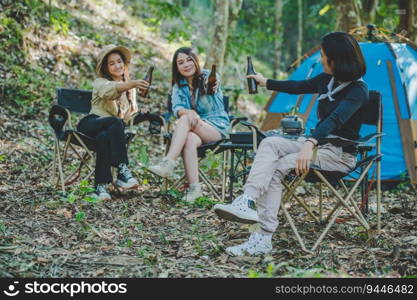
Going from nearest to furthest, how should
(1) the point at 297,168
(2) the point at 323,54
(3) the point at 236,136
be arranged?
(1) the point at 297,168, (2) the point at 323,54, (3) the point at 236,136

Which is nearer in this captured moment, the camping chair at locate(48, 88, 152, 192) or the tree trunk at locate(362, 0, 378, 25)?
the camping chair at locate(48, 88, 152, 192)

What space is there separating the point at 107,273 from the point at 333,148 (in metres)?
1.59

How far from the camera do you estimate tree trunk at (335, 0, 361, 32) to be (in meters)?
7.37

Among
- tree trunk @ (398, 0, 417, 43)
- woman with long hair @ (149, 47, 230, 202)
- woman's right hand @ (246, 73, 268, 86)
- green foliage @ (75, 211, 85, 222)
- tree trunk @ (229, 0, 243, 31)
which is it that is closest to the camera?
green foliage @ (75, 211, 85, 222)

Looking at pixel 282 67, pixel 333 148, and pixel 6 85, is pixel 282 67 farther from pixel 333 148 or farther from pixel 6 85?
pixel 333 148

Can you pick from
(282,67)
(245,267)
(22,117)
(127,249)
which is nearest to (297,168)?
(245,267)

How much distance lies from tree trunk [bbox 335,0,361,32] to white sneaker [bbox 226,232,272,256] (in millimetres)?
5097

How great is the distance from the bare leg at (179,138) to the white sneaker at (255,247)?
132cm

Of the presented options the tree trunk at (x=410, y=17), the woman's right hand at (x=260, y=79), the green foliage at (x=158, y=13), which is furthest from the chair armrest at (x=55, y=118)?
the tree trunk at (x=410, y=17)

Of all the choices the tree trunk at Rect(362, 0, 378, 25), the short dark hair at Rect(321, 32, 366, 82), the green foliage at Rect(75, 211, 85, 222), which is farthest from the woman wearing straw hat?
the tree trunk at Rect(362, 0, 378, 25)

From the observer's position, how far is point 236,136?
434 centimetres

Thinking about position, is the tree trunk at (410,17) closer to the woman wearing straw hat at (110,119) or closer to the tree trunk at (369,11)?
the tree trunk at (369,11)

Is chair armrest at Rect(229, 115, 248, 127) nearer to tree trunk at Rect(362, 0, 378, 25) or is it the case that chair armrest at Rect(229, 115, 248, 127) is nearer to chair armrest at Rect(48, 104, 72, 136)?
chair armrest at Rect(48, 104, 72, 136)

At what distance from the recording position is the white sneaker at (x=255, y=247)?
3043 millimetres
